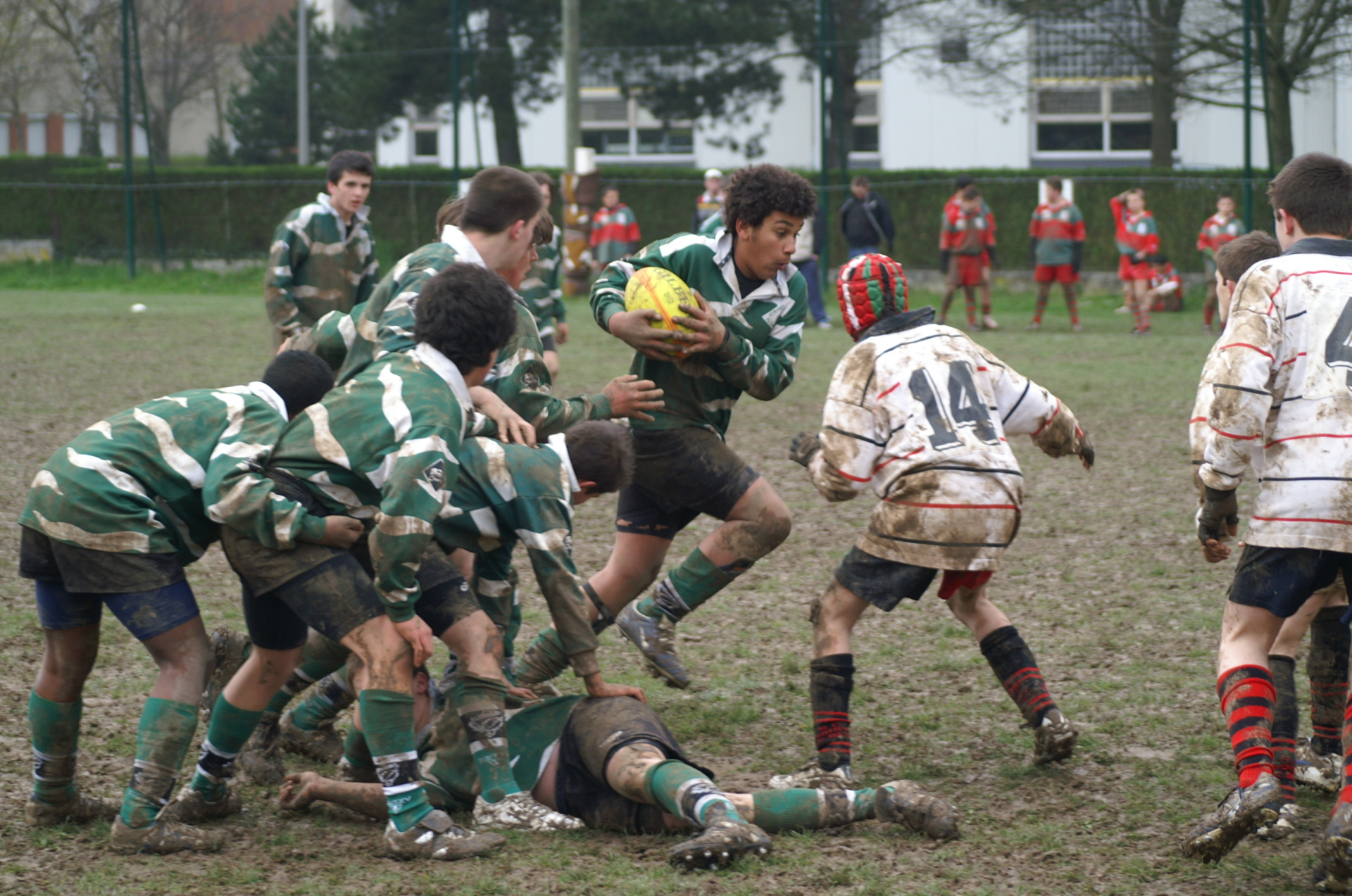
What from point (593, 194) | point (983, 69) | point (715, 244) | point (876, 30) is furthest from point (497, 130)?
point (715, 244)

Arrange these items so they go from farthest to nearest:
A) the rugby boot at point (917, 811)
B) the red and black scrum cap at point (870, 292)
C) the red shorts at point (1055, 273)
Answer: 1. the red shorts at point (1055, 273)
2. the red and black scrum cap at point (870, 292)
3. the rugby boot at point (917, 811)

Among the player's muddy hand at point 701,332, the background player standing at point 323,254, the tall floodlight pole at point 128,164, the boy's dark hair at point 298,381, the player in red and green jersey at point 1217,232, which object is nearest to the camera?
the boy's dark hair at point 298,381

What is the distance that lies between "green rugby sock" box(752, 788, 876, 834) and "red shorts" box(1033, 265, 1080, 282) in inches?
585

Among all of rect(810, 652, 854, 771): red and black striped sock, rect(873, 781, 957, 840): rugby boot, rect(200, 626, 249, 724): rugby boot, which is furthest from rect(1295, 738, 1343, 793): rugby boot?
rect(200, 626, 249, 724): rugby boot

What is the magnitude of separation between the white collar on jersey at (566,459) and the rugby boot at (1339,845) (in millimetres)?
2063

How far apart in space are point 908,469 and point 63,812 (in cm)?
253

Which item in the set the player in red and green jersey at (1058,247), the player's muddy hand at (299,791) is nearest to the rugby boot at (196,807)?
the player's muddy hand at (299,791)

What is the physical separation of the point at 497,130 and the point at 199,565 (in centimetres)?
1845

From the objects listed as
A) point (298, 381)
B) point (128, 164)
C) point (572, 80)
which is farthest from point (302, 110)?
point (298, 381)

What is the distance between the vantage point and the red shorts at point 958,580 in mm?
4113

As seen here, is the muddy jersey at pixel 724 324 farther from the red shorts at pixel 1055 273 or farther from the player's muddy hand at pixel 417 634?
the red shorts at pixel 1055 273

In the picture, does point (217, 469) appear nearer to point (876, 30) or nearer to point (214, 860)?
point (214, 860)

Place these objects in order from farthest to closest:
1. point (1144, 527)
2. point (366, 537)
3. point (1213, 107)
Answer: point (1213, 107) < point (1144, 527) < point (366, 537)

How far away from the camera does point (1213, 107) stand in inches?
779
